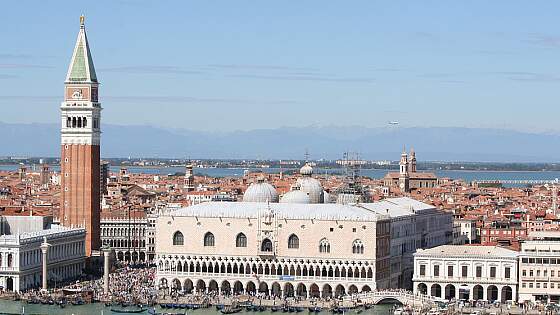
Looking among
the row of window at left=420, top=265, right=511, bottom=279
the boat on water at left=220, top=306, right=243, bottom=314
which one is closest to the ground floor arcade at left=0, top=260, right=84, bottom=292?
the boat on water at left=220, top=306, right=243, bottom=314

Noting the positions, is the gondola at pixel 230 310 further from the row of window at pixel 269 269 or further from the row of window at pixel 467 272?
the row of window at pixel 467 272

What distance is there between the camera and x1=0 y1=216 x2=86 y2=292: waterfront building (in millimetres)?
53906

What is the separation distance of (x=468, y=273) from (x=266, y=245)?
7454 mm

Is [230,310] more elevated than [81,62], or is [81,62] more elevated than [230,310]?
[81,62]

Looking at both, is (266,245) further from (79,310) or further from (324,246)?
(79,310)

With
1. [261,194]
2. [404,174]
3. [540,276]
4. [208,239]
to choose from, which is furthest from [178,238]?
[404,174]

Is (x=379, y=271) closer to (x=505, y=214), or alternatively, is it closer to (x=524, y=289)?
(x=524, y=289)

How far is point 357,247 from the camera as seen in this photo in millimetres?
52594

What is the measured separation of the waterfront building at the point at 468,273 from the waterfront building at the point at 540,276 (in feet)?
1.20

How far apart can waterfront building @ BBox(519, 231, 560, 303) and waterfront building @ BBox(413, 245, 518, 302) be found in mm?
367

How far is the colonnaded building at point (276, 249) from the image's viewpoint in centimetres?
5256

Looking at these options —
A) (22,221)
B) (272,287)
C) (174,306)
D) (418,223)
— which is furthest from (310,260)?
(22,221)

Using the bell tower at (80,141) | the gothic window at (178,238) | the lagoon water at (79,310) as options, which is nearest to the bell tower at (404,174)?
the bell tower at (80,141)

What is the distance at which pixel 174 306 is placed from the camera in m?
50.3
